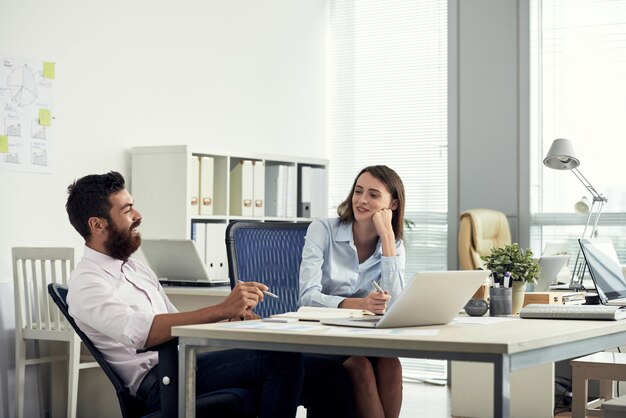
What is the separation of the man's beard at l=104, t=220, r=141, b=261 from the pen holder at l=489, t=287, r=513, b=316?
1.06 m

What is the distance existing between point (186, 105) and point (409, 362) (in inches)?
95.7

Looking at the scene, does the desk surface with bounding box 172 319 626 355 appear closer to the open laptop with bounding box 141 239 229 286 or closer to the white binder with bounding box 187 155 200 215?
the open laptop with bounding box 141 239 229 286

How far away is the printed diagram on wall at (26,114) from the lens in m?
4.44

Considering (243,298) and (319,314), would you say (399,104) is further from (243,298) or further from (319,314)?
(243,298)

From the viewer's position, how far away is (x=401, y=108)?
22.0 ft

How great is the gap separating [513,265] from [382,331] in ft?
3.07

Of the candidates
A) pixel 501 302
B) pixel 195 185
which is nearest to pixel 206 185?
pixel 195 185

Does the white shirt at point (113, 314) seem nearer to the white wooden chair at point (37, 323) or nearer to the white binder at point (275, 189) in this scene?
the white wooden chair at point (37, 323)

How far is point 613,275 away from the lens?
3.38 meters

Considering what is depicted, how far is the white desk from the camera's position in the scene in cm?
196

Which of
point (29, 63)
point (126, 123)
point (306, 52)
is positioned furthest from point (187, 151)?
point (306, 52)

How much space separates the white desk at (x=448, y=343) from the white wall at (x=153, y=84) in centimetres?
246

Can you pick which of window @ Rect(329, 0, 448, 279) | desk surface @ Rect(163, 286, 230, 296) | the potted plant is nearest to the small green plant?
the potted plant

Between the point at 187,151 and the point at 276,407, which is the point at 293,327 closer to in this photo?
the point at 276,407
